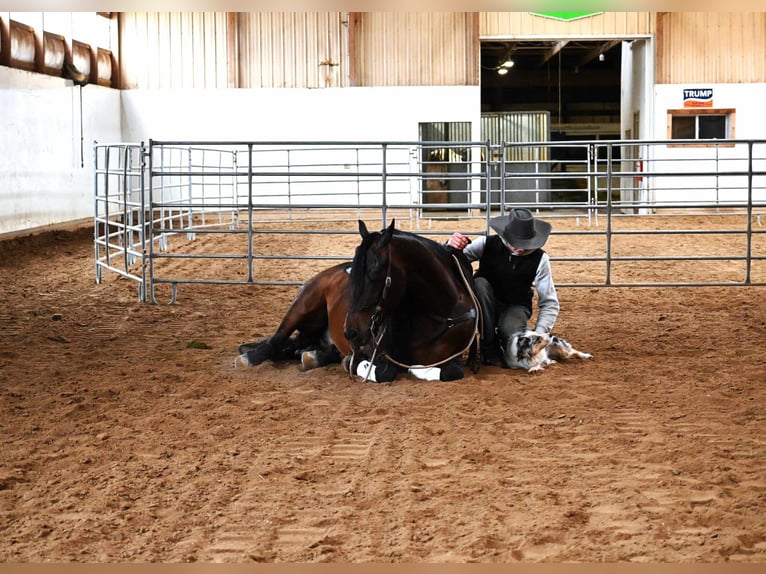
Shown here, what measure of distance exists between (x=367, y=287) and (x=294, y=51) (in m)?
16.9

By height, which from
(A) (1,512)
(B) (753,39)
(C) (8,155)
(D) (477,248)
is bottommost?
(A) (1,512)

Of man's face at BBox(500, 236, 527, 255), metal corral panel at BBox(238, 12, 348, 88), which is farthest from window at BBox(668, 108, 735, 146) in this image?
man's face at BBox(500, 236, 527, 255)

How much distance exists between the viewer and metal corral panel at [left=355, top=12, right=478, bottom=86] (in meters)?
20.7

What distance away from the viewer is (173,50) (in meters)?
20.7

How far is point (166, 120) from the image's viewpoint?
20.8m

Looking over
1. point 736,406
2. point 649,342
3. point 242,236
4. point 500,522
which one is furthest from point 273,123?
point 500,522

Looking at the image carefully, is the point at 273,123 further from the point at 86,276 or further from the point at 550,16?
the point at 86,276

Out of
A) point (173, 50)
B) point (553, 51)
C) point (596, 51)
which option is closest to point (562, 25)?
point (553, 51)

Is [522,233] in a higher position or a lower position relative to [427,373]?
higher

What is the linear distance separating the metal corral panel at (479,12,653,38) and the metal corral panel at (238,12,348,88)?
10.5ft

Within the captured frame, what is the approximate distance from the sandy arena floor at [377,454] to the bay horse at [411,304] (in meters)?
0.18

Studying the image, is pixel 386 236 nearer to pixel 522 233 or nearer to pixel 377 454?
pixel 522 233

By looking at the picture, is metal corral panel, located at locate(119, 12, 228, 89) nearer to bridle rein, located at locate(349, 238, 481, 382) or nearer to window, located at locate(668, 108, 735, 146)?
window, located at locate(668, 108, 735, 146)

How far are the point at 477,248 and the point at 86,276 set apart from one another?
6098mm
